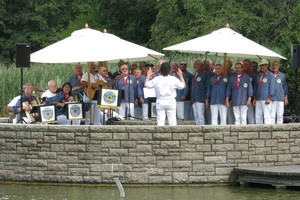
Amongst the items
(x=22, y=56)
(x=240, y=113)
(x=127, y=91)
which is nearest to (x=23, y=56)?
(x=22, y=56)

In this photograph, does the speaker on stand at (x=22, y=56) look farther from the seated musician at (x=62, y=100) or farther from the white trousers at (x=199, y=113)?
the white trousers at (x=199, y=113)

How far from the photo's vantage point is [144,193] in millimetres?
16688

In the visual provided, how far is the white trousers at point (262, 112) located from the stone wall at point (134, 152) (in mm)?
2026

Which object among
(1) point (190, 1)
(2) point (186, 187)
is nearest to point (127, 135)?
(2) point (186, 187)

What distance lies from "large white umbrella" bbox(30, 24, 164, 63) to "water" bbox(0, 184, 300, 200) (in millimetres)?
2702

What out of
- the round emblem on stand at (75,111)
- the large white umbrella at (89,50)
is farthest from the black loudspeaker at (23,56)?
the round emblem on stand at (75,111)

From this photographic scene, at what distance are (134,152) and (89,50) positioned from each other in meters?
2.54

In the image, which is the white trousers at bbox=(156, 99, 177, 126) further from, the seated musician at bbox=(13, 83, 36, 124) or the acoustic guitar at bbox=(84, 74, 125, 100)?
the seated musician at bbox=(13, 83, 36, 124)

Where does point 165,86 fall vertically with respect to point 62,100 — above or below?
above

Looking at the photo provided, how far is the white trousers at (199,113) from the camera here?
817 inches

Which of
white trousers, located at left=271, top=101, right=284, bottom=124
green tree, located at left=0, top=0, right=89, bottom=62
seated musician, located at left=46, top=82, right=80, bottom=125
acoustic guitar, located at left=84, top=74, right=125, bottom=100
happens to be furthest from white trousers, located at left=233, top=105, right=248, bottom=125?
green tree, located at left=0, top=0, right=89, bottom=62

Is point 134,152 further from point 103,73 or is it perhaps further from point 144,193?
point 103,73

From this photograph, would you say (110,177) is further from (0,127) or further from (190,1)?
(190,1)

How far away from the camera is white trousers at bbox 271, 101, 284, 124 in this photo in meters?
20.1
